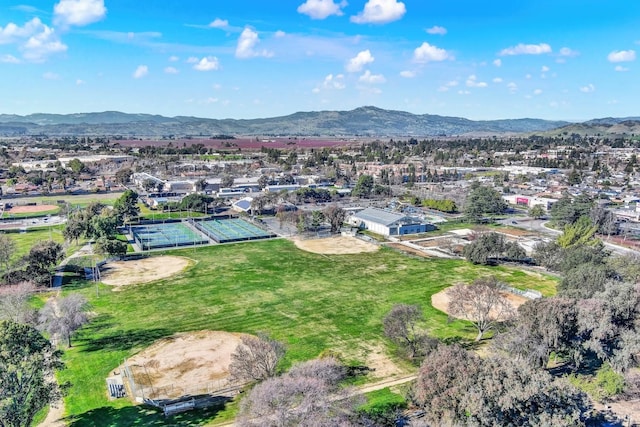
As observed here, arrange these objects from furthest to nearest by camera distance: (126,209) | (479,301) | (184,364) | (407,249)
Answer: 1. (126,209)
2. (407,249)
3. (479,301)
4. (184,364)

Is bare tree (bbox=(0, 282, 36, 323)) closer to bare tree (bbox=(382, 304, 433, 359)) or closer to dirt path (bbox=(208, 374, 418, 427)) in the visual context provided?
dirt path (bbox=(208, 374, 418, 427))

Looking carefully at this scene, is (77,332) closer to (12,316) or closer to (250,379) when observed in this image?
(12,316)

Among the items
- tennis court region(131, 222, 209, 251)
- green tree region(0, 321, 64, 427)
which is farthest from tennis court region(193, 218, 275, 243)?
green tree region(0, 321, 64, 427)

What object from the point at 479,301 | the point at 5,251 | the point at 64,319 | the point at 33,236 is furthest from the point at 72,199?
the point at 479,301

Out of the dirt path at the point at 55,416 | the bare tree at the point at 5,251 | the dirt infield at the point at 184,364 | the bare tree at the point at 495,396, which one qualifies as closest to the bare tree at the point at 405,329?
the bare tree at the point at 495,396

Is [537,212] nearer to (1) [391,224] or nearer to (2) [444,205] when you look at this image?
(2) [444,205]

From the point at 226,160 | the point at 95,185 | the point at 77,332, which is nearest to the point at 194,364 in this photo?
the point at 77,332

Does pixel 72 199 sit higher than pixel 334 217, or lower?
lower
